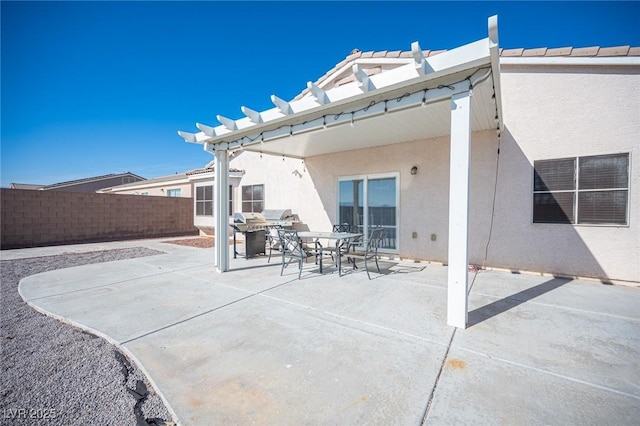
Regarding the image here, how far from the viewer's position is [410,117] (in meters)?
5.22

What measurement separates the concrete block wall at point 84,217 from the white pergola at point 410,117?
32.1 ft

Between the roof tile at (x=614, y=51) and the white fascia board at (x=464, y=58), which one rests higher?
the roof tile at (x=614, y=51)

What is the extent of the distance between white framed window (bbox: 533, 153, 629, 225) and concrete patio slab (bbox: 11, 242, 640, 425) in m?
1.34

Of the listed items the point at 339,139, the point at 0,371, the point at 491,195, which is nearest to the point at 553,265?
the point at 491,195

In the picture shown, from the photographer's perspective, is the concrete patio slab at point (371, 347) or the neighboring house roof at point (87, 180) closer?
the concrete patio slab at point (371, 347)

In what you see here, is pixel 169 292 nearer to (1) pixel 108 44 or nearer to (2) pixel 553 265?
(2) pixel 553 265

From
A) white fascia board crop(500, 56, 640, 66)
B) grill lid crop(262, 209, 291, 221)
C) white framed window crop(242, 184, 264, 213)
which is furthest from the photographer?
white framed window crop(242, 184, 264, 213)

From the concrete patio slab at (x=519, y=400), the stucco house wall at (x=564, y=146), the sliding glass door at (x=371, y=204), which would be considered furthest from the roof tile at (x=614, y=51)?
the concrete patio slab at (x=519, y=400)

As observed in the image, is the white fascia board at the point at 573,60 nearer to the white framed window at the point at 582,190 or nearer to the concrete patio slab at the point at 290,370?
the white framed window at the point at 582,190

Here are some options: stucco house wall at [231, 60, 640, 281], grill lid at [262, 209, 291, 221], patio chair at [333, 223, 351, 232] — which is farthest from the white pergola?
grill lid at [262, 209, 291, 221]

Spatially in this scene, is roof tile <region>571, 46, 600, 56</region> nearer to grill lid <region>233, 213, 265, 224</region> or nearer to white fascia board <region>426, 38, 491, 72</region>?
white fascia board <region>426, 38, 491, 72</region>

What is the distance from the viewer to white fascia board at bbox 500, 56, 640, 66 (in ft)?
16.2

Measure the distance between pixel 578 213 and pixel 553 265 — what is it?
3.86 ft

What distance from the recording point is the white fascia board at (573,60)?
494 centimetres
